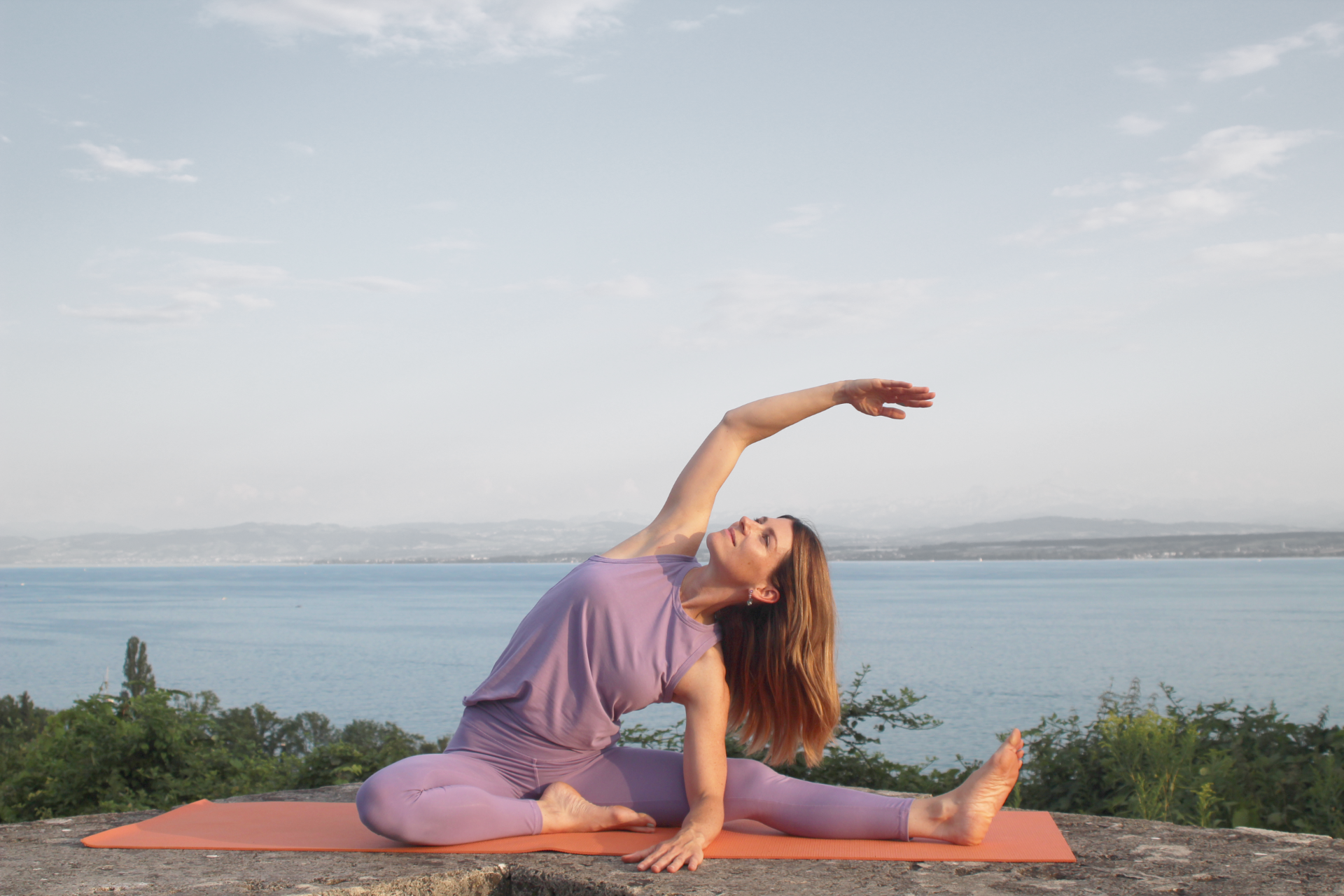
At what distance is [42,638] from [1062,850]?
252 ft

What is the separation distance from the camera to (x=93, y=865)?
9.24ft

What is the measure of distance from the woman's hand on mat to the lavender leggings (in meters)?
0.40

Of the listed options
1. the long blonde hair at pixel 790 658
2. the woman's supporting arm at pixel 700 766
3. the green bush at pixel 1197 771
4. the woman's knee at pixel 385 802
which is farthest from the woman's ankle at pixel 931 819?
the woman's knee at pixel 385 802

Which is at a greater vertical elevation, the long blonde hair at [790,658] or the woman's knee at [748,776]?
the long blonde hair at [790,658]

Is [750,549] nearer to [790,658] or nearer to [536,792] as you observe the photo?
[790,658]

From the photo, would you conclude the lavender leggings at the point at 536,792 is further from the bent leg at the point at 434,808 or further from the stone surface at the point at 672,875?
the stone surface at the point at 672,875

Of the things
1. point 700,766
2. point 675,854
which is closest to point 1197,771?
point 700,766

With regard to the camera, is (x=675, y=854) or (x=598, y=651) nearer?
(x=675, y=854)

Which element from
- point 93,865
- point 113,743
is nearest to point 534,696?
point 93,865

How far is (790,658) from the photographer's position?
119 inches

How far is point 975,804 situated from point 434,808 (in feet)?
5.38

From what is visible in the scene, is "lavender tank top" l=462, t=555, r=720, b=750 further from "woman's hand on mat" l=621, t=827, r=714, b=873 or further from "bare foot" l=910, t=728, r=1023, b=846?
"bare foot" l=910, t=728, r=1023, b=846

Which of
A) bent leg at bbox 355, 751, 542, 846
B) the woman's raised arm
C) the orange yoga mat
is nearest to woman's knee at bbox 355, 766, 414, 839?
bent leg at bbox 355, 751, 542, 846

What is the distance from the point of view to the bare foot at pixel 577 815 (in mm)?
3057
